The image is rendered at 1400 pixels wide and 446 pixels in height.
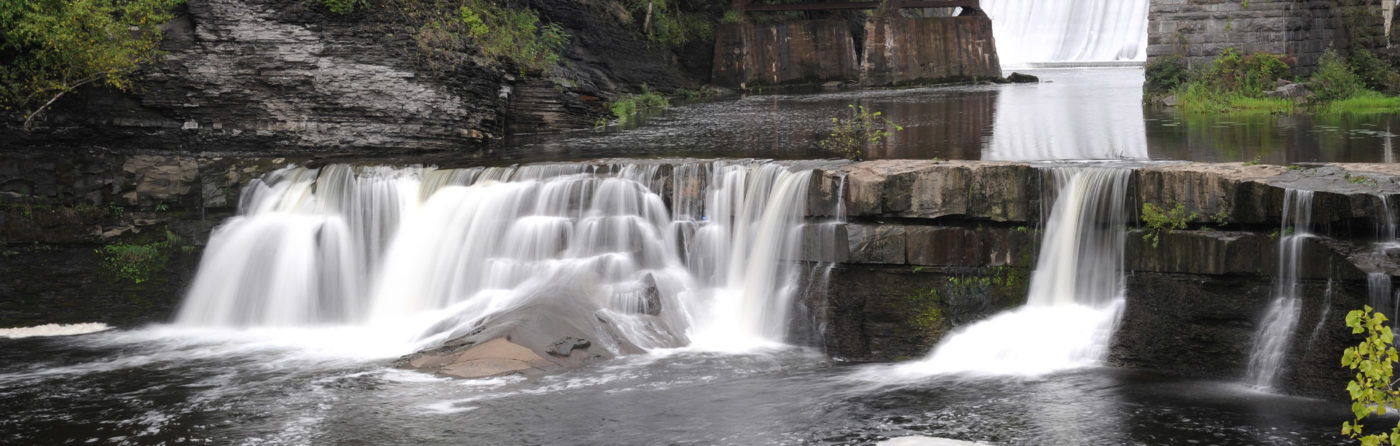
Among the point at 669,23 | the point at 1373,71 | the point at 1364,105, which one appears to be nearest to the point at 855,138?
the point at 1364,105

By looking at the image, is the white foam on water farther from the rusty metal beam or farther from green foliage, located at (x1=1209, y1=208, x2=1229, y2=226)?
the rusty metal beam

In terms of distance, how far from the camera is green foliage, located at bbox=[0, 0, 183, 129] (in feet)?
45.4

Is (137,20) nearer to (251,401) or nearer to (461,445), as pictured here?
(251,401)

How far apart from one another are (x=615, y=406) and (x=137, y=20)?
10.3 m

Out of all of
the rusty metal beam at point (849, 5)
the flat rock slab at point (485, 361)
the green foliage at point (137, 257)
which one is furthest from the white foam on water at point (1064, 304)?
the rusty metal beam at point (849, 5)

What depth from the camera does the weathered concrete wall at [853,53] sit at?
31688 millimetres

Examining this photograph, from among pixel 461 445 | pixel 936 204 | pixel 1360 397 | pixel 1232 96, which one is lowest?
pixel 461 445

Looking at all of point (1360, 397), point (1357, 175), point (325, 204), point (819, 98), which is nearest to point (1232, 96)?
point (819, 98)

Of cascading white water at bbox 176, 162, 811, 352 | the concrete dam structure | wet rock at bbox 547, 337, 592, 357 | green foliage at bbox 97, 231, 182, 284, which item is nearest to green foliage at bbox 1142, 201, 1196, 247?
cascading white water at bbox 176, 162, 811, 352

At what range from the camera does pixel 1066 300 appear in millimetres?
10008

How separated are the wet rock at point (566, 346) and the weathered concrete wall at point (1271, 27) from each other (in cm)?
1667

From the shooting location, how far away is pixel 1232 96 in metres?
20.8

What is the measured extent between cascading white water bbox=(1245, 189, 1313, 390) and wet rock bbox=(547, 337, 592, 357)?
5.43m

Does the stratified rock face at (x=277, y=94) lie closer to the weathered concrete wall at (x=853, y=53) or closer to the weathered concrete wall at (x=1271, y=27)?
the weathered concrete wall at (x=1271, y=27)
